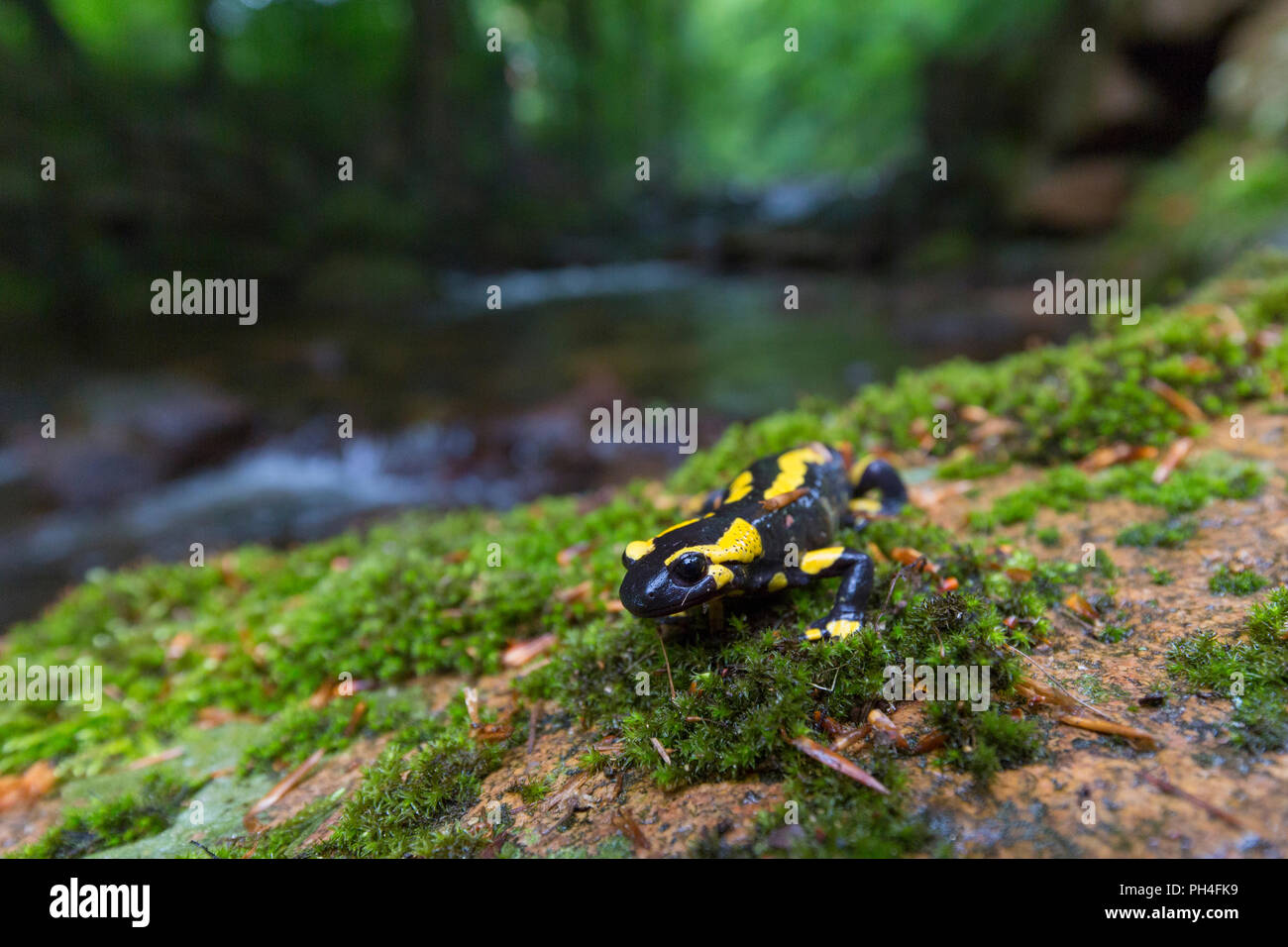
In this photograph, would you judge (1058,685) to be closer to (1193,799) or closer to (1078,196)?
(1193,799)

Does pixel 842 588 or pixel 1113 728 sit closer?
pixel 1113 728

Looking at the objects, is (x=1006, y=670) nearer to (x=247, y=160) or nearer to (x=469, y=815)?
(x=469, y=815)

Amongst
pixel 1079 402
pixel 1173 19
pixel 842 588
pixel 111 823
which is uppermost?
pixel 1173 19

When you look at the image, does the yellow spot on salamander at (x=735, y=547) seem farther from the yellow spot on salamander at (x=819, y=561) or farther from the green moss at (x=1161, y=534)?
the green moss at (x=1161, y=534)

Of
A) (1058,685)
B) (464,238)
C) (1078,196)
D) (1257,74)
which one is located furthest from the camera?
(464,238)

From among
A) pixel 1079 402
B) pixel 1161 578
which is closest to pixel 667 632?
pixel 1161 578

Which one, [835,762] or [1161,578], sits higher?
[1161,578]

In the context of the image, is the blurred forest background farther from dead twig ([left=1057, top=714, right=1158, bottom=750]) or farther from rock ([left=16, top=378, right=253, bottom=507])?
dead twig ([left=1057, top=714, right=1158, bottom=750])
